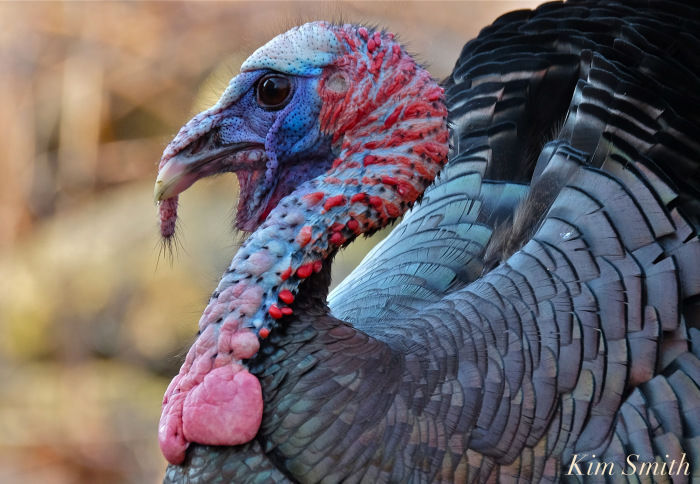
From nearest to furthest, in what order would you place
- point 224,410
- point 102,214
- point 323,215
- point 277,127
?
1. point 224,410
2. point 323,215
3. point 277,127
4. point 102,214

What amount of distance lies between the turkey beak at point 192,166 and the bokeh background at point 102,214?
8.99 feet

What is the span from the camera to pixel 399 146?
6.84ft

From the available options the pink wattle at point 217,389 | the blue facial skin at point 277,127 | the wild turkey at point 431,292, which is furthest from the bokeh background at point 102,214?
the pink wattle at point 217,389

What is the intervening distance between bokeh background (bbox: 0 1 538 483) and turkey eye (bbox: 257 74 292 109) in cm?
275

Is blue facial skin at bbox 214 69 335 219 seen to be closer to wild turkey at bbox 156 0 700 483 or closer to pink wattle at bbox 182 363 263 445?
wild turkey at bbox 156 0 700 483

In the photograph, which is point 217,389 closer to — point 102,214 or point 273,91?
point 273,91

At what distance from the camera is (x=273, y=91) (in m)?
2.14

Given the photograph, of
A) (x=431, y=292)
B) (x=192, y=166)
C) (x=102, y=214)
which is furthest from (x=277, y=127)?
(x=102, y=214)

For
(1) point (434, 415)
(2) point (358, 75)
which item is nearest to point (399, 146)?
(2) point (358, 75)

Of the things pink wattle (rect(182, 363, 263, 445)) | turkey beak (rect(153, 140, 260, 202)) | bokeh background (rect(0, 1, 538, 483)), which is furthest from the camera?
bokeh background (rect(0, 1, 538, 483))

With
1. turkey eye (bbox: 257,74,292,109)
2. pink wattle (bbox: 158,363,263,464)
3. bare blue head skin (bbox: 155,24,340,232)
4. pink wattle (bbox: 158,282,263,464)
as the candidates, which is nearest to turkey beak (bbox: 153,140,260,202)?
bare blue head skin (bbox: 155,24,340,232)

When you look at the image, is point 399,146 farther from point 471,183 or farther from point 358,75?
point 471,183

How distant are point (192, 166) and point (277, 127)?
0.73 feet

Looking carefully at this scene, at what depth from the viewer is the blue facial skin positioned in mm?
2139
